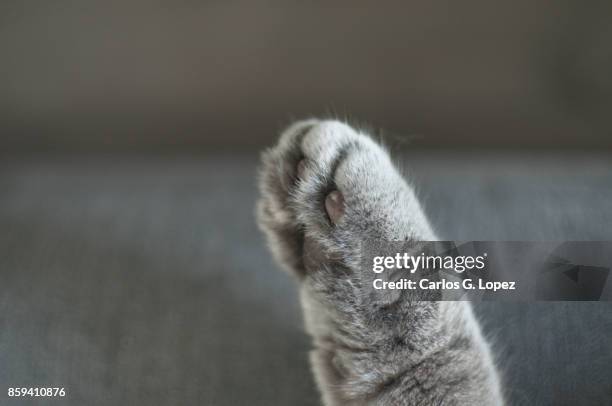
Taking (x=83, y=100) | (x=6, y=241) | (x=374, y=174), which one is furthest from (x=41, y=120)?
(x=374, y=174)

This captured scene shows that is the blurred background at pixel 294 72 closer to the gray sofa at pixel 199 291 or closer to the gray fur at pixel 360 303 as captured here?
the gray sofa at pixel 199 291

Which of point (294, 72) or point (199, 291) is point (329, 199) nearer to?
point (199, 291)

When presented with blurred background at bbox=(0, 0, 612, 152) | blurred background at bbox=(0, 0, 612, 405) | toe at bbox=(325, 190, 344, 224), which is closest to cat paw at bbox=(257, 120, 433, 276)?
toe at bbox=(325, 190, 344, 224)

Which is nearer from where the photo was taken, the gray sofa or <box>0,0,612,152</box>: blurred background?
the gray sofa

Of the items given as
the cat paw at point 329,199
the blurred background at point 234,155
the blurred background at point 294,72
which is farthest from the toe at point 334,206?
the blurred background at point 294,72

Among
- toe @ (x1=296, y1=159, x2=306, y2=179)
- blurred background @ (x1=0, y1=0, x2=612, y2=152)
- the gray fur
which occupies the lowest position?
the gray fur

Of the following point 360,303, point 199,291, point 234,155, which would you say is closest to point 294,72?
point 234,155

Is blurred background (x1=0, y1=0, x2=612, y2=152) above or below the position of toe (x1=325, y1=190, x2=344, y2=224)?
above

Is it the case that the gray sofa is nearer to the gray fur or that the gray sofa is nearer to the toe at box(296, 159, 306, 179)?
A: the gray fur
